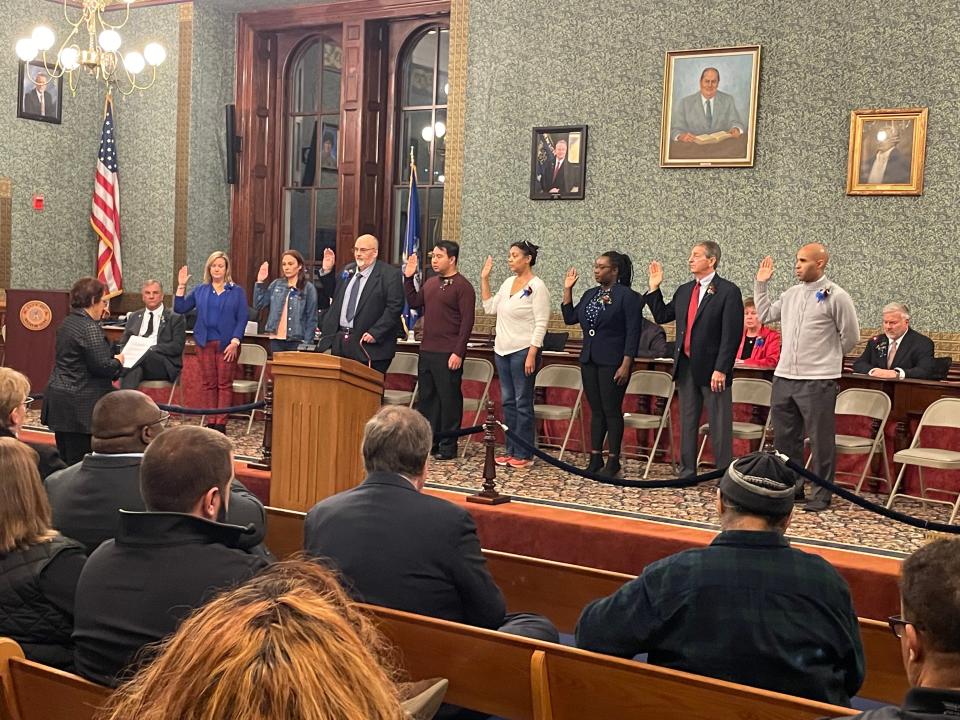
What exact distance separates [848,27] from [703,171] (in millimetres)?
1700

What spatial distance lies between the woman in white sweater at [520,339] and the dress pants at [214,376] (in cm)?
277

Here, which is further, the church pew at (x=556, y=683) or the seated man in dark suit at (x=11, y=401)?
the seated man in dark suit at (x=11, y=401)

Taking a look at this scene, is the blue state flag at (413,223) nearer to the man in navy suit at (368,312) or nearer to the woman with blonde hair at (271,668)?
the man in navy suit at (368,312)

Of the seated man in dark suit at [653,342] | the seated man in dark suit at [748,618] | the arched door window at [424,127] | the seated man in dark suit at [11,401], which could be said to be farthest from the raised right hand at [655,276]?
the seated man in dark suit at [748,618]

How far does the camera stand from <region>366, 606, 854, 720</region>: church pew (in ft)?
7.66

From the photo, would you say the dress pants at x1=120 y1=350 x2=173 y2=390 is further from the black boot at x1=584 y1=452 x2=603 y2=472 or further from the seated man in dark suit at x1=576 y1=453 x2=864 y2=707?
the seated man in dark suit at x1=576 y1=453 x2=864 y2=707

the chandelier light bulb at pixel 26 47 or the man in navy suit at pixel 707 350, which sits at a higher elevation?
the chandelier light bulb at pixel 26 47

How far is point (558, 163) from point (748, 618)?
8624mm

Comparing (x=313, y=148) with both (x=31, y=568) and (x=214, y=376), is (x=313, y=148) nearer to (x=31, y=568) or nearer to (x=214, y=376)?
(x=214, y=376)

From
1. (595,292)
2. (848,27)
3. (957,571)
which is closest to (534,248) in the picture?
(595,292)

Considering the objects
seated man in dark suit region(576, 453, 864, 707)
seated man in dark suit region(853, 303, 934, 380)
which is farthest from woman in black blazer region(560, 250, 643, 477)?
seated man in dark suit region(576, 453, 864, 707)

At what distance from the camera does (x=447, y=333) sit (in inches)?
324

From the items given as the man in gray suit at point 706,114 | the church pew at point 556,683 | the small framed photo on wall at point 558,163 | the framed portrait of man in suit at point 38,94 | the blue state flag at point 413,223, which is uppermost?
the framed portrait of man in suit at point 38,94

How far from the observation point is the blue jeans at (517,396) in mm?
7922
